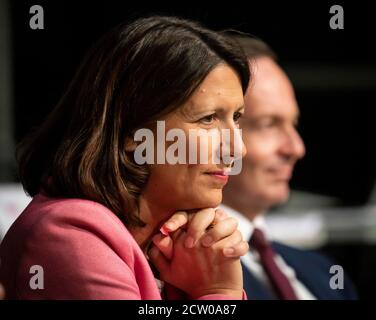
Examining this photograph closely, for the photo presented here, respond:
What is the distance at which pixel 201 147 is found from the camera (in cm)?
172

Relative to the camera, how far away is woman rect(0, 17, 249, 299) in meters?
1.61

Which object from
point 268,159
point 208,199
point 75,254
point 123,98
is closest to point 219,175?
point 208,199

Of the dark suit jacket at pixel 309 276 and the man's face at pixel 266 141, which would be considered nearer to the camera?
the dark suit jacket at pixel 309 276

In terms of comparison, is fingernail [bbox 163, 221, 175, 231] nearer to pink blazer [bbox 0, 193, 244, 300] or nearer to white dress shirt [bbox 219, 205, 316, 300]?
pink blazer [bbox 0, 193, 244, 300]

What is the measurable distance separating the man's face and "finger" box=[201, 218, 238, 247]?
2.63ft

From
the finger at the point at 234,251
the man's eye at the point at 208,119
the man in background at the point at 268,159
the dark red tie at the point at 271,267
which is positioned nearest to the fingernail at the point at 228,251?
the finger at the point at 234,251

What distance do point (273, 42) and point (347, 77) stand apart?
1.03 m

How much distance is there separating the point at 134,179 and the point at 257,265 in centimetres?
79

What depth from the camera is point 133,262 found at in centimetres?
165

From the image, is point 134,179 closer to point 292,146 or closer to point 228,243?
point 228,243

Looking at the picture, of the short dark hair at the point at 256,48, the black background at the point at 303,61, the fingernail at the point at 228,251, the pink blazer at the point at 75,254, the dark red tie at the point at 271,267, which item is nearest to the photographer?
the pink blazer at the point at 75,254

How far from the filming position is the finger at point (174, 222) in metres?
1.73

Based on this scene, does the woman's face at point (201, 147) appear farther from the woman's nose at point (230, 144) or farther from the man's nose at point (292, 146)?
the man's nose at point (292, 146)
